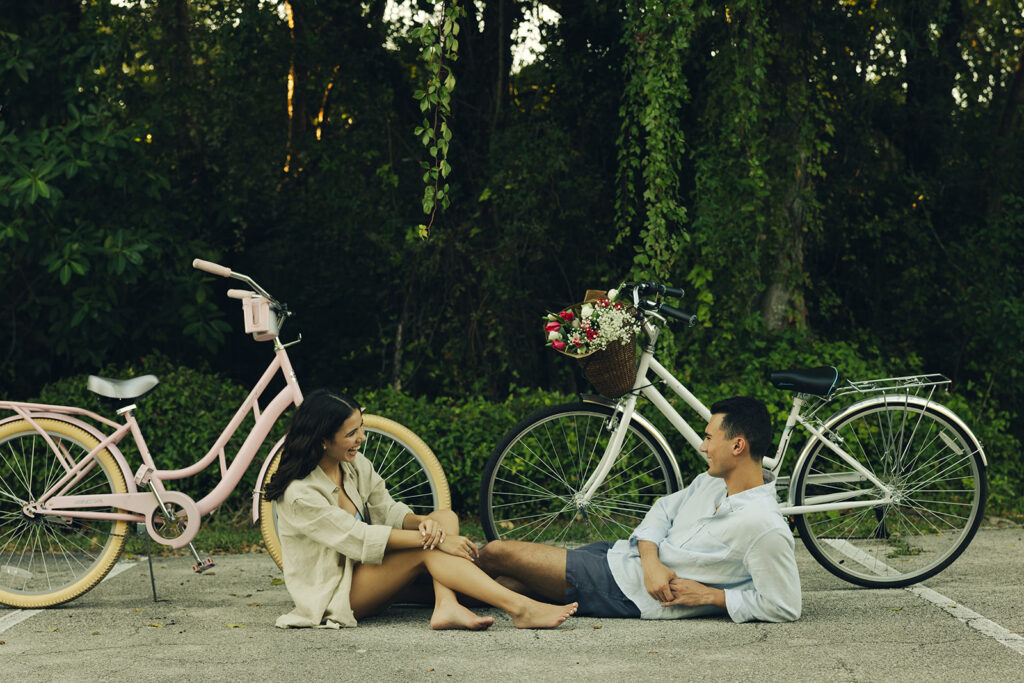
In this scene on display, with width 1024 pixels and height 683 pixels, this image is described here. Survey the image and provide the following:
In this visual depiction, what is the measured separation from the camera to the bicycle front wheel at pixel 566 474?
563 centimetres

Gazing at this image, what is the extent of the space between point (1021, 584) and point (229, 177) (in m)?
7.33

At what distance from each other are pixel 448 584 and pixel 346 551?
45 cm

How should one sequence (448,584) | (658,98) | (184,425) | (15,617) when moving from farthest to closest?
(184,425), (658,98), (15,617), (448,584)

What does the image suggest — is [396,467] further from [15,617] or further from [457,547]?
[15,617]

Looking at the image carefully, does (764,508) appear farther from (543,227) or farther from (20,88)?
(20,88)

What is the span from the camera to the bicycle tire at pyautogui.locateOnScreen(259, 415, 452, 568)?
5.45m

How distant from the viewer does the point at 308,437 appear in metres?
4.77

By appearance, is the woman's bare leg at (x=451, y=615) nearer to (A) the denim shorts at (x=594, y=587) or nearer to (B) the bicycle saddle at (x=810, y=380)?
(A) the denim shorts at (x=594, y=587)

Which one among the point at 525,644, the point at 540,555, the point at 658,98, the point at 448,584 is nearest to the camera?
the point at 525,644

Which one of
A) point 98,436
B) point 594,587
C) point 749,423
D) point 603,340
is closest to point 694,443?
point 603,340

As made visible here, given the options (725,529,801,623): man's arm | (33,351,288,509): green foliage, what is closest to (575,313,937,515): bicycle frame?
(725,529,801,623): man's arm

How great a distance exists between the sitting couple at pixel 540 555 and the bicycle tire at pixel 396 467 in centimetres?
56

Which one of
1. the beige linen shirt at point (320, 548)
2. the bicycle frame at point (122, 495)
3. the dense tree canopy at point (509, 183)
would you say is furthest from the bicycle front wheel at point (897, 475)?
the bicycle frame at point (122, 495)

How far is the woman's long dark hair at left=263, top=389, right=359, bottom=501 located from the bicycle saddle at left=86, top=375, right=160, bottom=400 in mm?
1015
